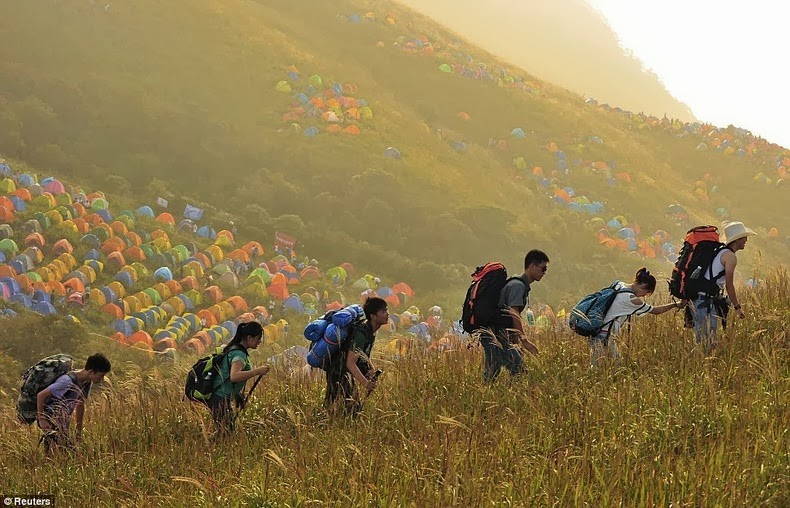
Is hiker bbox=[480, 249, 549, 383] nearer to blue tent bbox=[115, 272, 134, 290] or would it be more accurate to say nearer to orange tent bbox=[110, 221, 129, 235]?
blue tent bbox=[115, 272, 134, 290]

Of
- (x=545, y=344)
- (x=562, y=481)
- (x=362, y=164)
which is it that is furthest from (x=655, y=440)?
(x=362, y=164)

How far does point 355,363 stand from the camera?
Result: 6.74m

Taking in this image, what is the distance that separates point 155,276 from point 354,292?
5977 millimetres

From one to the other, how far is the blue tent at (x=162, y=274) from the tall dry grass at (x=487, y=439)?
14.0 meters

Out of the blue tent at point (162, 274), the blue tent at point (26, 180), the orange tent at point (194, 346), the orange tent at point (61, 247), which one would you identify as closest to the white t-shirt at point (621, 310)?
the orange tent at point (194, 346)

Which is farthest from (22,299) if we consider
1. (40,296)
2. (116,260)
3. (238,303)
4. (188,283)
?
(238,303)

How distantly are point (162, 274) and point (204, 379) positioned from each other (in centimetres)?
1590

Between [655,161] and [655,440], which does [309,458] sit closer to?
[655,440]

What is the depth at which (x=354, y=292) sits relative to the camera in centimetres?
2403

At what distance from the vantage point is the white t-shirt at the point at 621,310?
6715 mm

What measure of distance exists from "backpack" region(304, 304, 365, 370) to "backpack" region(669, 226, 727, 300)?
294cm

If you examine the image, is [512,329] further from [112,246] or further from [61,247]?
[112,246]

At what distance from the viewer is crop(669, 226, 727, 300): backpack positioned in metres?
6.81

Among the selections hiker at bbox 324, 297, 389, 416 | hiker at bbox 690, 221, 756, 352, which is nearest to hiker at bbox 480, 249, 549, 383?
hiker at bbox 324, 297, 389, 416
